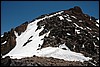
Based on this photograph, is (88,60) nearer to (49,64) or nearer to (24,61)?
(49,64)

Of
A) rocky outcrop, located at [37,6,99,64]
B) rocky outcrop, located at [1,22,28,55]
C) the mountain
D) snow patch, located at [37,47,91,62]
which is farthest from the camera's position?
rocky outcrop, located at [1,22,28,55]

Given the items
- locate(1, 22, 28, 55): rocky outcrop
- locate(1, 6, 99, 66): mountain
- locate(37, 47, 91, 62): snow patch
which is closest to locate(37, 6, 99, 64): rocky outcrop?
locate(1, 6, 99, 66): mountain

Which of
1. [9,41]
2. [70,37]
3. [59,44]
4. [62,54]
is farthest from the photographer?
[9,41]

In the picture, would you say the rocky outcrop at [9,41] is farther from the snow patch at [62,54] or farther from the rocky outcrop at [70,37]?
the snow patch at [62,54]

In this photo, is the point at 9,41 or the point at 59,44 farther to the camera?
the point at 9,41

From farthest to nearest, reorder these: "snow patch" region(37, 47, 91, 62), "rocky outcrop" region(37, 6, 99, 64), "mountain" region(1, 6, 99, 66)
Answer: "rocky outcrop" region(37, 6, 99, 64) → "mountain" region(1, 6, 99, 66) → "snow patch" region(37, 47, 91, 62)

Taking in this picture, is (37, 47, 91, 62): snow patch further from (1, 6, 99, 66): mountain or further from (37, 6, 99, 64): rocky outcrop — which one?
Result: (37, 6, 99, 64): rocky outcrop

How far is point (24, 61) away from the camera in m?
39.8

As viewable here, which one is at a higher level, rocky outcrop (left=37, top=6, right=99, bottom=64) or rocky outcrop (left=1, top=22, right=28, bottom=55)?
rocky outcrop (left=37, top=6, right=99, bottom=64)

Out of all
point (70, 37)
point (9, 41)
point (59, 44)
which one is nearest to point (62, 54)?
point (59, 44)

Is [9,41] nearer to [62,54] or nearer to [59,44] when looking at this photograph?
[59,44]

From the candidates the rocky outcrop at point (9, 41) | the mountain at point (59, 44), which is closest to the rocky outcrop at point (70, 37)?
the mountain at point (59, 44)

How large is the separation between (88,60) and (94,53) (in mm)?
6404

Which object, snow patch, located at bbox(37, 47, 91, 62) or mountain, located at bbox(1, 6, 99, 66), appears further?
mountain, located at bbox(1, 6, 99, 66)
